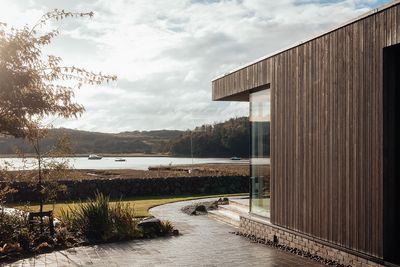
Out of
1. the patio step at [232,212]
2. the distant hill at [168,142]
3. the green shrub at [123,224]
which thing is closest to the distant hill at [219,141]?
the distant hill at [168,142]

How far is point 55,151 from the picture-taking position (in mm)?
13211

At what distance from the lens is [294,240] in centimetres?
1032

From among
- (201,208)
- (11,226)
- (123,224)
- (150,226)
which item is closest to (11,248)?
(11,226)

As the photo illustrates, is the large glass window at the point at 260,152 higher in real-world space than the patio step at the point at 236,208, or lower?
higher

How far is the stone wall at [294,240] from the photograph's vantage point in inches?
332

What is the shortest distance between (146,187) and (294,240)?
54.9 ft

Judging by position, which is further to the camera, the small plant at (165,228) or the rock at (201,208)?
the rock at (201,208)

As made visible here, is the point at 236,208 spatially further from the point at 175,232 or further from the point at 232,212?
the point at 175,232

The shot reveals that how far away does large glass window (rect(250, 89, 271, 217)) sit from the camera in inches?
473

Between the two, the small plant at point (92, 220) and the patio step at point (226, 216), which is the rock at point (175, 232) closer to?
the small plant at point (92, 220)

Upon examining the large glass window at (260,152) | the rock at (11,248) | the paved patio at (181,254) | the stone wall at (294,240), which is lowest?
the paved patio at (181,254)

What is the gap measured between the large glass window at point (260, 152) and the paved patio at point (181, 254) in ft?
3.46

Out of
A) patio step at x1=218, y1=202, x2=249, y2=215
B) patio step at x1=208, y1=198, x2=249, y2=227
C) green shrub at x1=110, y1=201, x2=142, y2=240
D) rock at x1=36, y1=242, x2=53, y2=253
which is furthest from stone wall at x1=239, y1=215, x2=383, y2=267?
rock at x1=36, y1=242, x2=53, y2=253

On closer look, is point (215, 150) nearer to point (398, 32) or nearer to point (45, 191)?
point (45, 191)
